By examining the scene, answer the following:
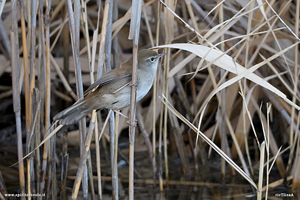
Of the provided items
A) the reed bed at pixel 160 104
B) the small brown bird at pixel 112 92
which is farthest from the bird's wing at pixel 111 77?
the reed bed at pixel 160 104

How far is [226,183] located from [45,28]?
1919mm

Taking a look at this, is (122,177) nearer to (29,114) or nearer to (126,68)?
(29,114)

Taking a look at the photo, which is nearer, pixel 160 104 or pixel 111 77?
pixel 111 77

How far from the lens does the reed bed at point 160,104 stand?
2.14 meters

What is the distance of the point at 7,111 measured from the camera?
3883mm

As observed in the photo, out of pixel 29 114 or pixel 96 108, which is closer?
pixel 96 108

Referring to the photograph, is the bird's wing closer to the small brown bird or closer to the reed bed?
the small brown bird

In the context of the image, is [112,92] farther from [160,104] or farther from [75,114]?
[160,104]

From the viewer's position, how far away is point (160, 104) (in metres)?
3.33

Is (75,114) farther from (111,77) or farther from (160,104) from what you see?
(160,104)

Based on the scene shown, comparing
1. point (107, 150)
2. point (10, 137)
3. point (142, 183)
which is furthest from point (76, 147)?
point (142, 183)

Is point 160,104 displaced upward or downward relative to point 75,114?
upward

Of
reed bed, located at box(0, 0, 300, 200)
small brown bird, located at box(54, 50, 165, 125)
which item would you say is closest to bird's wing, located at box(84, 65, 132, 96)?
small brown bird, located at box(54, 50, 165, 125)

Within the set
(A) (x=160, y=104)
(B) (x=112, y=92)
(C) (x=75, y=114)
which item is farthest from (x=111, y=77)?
(A) (x=160, y=104)
